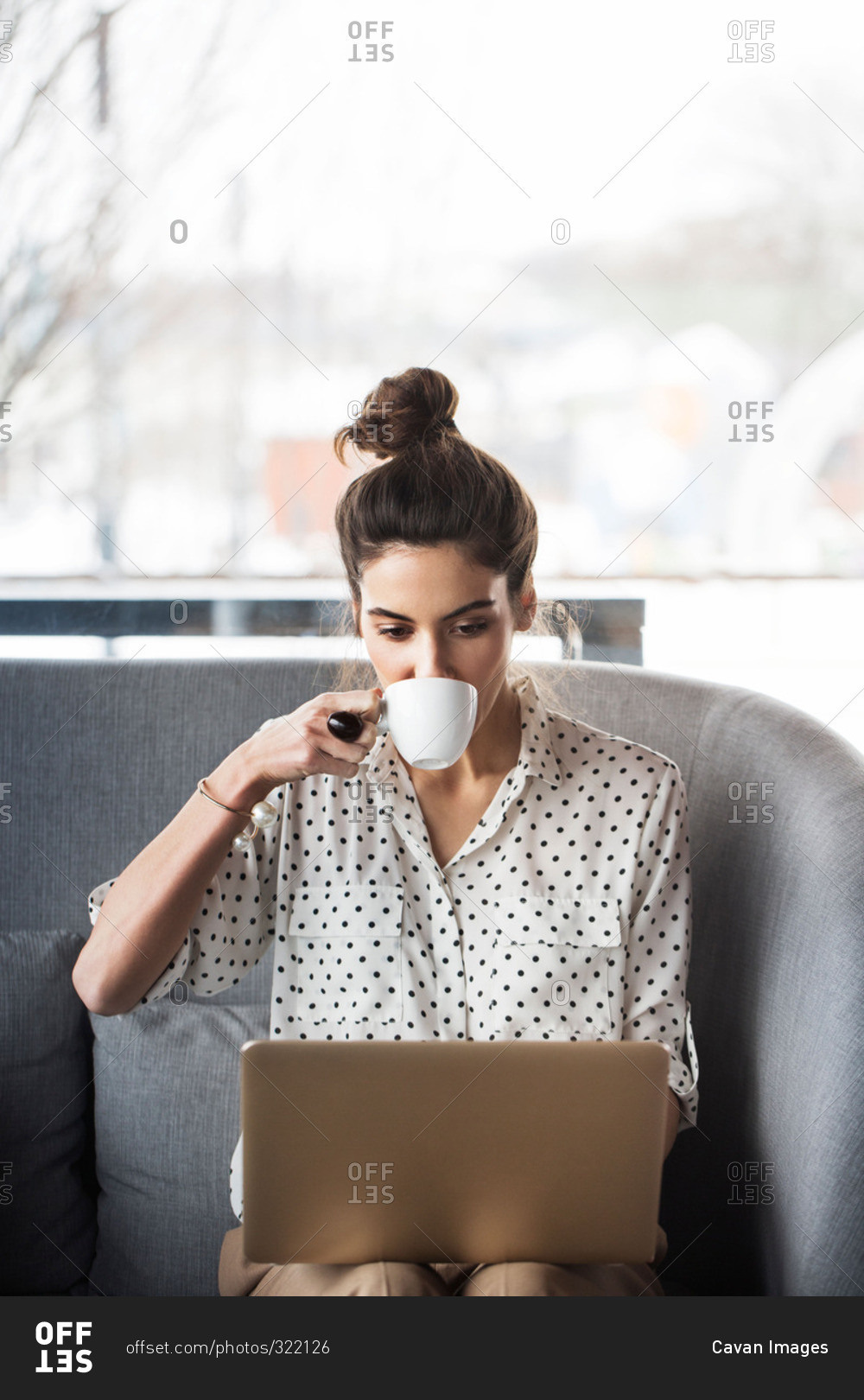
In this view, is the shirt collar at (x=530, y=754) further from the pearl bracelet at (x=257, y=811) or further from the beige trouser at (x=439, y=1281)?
the beige trouser at (x=439, y=1281)

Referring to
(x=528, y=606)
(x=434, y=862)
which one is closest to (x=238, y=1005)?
(x=434, y=862)

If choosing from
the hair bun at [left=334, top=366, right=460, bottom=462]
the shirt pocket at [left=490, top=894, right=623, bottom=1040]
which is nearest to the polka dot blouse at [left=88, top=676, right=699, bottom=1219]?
the shirt pocket at [left=490, top=894, right=623, bottom=1040]

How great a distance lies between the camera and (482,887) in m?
1.32

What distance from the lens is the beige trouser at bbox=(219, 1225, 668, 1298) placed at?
39.1 inches

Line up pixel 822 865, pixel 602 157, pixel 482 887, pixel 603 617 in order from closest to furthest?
pixel 822 865 → pixel 482 887 → pixel 602 157 → pixel 603 617

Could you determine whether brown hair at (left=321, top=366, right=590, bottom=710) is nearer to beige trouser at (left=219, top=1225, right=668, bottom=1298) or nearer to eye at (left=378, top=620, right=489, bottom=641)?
eye at (left=378, top=620, right=489, bottom=641)

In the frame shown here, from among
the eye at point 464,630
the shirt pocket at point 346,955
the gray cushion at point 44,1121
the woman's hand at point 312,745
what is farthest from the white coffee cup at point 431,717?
the gray cushion at point 44,1121

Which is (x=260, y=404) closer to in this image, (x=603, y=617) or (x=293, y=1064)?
(x=603, y=617)

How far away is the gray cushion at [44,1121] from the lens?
4.70ft

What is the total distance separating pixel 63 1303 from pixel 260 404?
5.70 feet

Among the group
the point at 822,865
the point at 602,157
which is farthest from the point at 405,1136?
the point at 602,157

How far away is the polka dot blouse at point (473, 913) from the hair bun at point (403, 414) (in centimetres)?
42

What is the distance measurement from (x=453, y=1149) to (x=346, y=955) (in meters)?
0.42

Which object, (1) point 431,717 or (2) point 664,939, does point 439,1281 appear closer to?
(2) point 664,939
